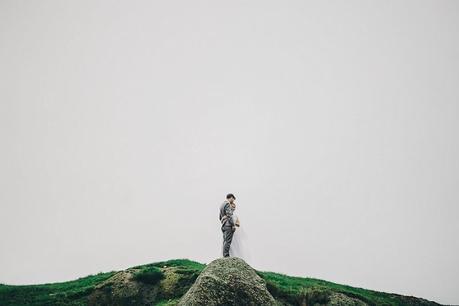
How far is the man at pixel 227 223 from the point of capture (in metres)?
24.7

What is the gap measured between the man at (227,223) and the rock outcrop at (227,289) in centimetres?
661

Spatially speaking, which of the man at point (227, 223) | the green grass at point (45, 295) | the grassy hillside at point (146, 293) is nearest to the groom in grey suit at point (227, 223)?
the man at point (227, 223)

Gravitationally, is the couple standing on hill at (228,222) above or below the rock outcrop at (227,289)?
above

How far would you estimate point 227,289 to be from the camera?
55.4 ft

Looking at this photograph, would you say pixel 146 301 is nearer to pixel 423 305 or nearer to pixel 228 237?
pixel 228 237

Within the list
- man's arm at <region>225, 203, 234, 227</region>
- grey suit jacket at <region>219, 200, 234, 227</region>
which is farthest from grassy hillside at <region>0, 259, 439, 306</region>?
man's arm at <region>225, 203, 234, 227</region>

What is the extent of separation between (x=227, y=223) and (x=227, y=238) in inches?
50.7

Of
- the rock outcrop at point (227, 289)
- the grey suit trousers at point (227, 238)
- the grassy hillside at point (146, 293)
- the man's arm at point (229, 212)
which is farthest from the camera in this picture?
the grey suit trousers at point (227, 238)

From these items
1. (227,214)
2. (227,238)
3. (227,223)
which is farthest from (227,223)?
(227,238)

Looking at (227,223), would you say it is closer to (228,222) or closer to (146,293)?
(228,222)

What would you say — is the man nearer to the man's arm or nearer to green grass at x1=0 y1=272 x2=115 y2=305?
the man's arm

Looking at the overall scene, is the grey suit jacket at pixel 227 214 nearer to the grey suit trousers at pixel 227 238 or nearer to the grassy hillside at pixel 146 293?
the grey suit trousers at pixel 227 238

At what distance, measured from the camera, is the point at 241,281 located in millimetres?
17281

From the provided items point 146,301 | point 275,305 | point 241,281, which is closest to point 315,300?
point 275,305
